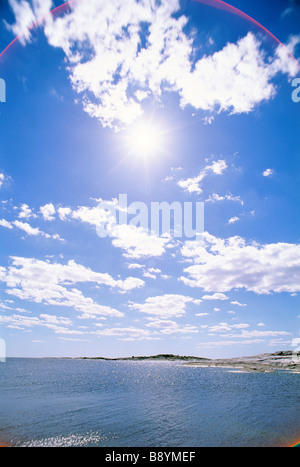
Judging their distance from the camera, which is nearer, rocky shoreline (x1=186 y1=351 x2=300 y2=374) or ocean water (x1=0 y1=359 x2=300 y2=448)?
ocean water (x1=0 y1=359 x2=300 y2=448)

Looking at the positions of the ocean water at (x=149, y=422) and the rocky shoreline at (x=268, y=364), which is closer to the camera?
the ocean water at (x=149, y=422)

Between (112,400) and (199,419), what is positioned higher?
(199,419)

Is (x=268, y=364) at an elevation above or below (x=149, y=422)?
below

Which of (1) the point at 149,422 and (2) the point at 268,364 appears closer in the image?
(1) the point at 149,422

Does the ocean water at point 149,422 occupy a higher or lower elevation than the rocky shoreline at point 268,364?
higher

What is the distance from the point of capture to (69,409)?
30.7 metres

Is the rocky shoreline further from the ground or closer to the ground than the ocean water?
closer to the ground
